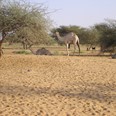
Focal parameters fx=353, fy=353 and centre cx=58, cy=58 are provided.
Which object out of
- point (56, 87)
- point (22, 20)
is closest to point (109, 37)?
point (22, 20)

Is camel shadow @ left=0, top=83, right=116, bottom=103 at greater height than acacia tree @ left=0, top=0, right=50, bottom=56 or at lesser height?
lesser

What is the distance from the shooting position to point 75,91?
41.3 ft

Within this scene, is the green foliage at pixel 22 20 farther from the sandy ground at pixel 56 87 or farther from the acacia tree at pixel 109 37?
the acacia tree at pixel 109 37

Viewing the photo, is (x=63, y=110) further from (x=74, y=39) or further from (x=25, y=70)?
(x=74, y=39)

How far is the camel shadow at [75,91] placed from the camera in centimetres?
1164

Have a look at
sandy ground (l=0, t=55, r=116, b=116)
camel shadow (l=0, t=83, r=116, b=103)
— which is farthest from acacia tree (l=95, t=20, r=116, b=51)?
camel shadow (l=0, t=83, r=116, b=103)

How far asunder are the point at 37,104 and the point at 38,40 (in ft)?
36.4

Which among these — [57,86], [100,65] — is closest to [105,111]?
[57,86]

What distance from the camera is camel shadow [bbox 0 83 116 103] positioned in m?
11.6

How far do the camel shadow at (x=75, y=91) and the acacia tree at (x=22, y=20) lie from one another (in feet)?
21.1

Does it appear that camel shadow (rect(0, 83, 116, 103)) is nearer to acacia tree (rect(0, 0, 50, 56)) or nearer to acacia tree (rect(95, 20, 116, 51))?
acacia tree (rect(0, 0, 50, 56))

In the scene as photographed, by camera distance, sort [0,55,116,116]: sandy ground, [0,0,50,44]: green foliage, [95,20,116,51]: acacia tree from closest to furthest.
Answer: [0,55,116,116]: sandy ground
[0,0,50,44]: green foliage
[95,20,116,51]: acacia tree

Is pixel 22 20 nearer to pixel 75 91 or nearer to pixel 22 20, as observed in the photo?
pixel 22 20

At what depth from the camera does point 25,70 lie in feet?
57.9
